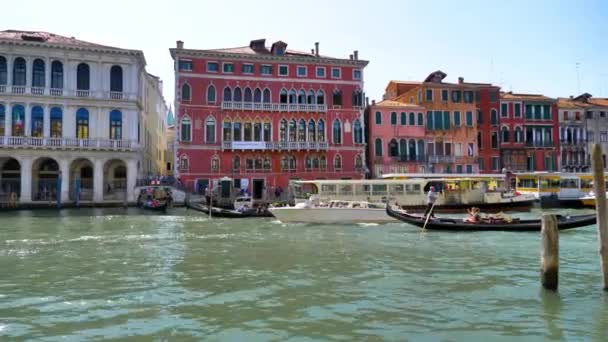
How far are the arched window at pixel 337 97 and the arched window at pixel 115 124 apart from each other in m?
14.1

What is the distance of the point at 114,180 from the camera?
32844 mm

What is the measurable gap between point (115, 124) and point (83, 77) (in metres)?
3.41

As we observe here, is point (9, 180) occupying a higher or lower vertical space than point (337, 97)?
lower

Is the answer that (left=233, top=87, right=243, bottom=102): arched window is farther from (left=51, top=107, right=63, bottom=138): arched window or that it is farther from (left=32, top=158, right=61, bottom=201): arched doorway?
(left=32, top=158, right=61, bottom=201): arched doorway

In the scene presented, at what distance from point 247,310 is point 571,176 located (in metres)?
31.2

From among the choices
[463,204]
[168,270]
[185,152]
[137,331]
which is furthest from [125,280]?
[185,152]

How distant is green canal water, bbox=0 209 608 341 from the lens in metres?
6.10

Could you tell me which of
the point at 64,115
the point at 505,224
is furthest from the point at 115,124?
the point at 505,224

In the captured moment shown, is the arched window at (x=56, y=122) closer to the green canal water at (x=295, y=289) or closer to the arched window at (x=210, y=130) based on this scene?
the arched window at (x=210, y=130)

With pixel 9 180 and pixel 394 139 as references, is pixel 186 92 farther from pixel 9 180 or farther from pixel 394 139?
pixel 394 139

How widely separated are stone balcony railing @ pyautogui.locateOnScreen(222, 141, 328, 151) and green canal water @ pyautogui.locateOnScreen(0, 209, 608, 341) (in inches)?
672

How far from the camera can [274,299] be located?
7.49 metres

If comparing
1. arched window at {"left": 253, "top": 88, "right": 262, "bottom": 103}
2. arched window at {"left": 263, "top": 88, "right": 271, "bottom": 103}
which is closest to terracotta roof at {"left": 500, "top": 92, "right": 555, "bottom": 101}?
arched window at {"left": 263, "top": 88, "right": 271, "bottom": 103}

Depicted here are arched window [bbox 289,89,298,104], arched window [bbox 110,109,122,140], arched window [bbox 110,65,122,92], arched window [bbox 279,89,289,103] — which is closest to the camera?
arched window [bbox 110,109,122,140]
